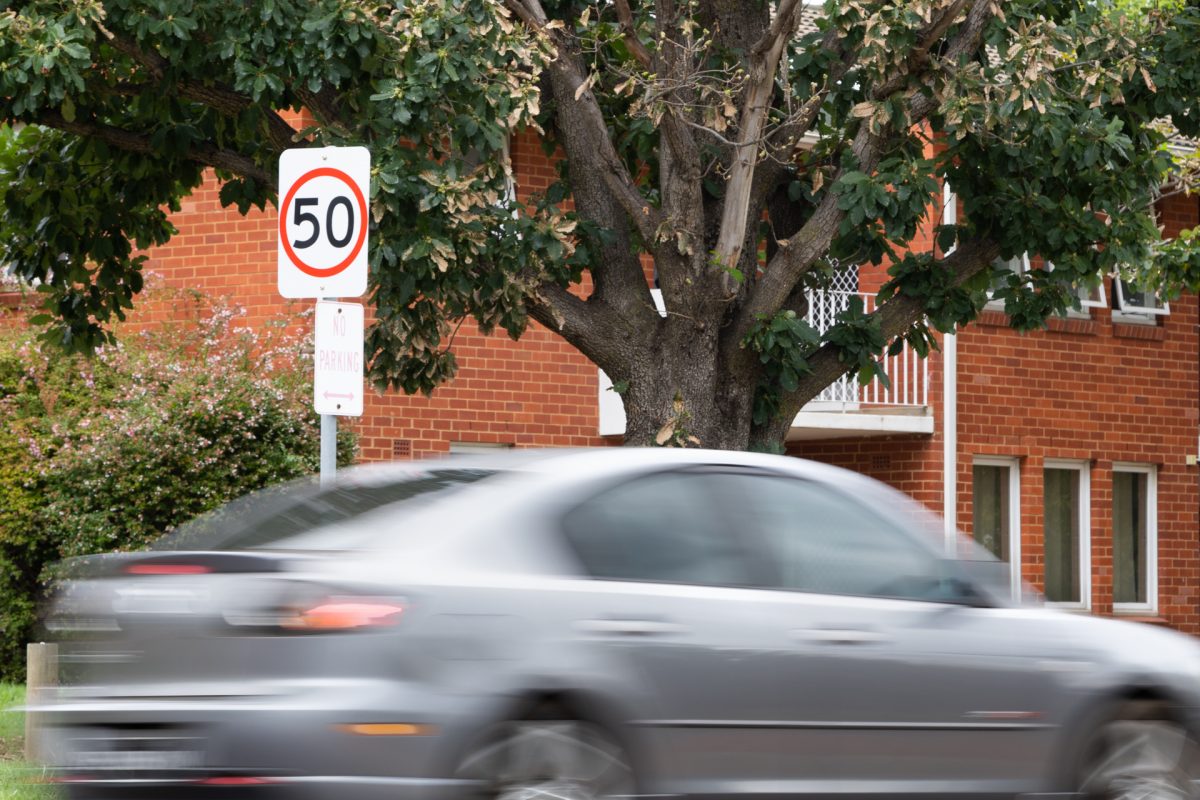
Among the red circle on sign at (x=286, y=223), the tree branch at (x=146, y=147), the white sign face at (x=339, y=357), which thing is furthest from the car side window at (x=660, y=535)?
the tree branch at (x=146, y=147)

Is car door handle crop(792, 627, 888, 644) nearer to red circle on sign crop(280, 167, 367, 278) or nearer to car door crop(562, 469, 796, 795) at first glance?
car door crop(562, 469, 796, 795)

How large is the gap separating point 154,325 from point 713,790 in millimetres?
13868

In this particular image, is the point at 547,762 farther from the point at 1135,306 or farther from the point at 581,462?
the point at 1135,306

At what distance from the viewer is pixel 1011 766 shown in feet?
23.7

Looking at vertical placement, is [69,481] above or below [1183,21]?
below

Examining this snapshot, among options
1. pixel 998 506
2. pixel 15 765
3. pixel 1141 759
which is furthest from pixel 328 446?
pixel 998 506

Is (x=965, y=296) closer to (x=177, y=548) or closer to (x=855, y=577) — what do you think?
(x=855, y=577)

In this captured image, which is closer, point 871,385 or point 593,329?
point 593,329

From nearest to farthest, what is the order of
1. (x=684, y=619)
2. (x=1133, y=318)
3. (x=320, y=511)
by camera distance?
(x=684, y=619)
(x=320, y=511)
(x=1133, y=318)

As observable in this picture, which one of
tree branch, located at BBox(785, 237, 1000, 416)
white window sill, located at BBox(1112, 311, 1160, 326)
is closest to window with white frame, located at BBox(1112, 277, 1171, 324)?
white window sill, located at BBox(1112, 311, 1160, 326)

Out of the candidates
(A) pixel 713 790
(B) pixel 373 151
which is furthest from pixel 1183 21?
(A) pixel 713 790

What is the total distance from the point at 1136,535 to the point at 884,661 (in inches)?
760

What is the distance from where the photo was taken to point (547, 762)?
6.12 metres

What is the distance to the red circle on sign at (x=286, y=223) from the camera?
8.38 metres
